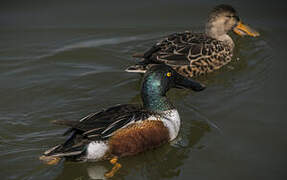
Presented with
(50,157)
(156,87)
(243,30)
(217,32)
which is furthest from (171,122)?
(243,30)

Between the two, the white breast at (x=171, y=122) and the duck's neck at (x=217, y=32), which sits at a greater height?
the duck's neck at (x=217, y=32)

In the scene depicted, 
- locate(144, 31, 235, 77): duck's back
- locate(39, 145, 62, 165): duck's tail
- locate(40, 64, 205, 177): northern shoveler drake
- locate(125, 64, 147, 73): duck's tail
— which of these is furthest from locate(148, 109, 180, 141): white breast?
locate(144, 31, 235, 77): duck's back

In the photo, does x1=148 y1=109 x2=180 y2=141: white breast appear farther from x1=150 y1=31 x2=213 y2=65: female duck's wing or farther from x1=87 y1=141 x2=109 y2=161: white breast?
x1=150 y1=31 x2=213 y2=65: female duck's wing

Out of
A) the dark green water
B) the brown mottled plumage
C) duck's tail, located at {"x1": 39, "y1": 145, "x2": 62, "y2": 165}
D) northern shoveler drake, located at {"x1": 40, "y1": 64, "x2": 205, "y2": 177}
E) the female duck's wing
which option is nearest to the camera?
duck's tail, located at {"x1": 39, "y1": 145, "x2": 62, "y2": 165}

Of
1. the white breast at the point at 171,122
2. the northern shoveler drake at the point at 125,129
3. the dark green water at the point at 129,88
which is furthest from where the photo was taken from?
the white breast at the point at 171,122

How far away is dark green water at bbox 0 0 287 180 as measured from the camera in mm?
5828

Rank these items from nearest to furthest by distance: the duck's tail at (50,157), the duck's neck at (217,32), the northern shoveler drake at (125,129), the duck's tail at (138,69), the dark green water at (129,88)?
→ the duck's tail at (50,157), the northern shoveler drake at (125,129), the dark green water at (129,88), the duck's tail at (138,69), the duck's neck at (217,32)

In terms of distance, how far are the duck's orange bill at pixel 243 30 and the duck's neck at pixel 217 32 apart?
17.1 inches

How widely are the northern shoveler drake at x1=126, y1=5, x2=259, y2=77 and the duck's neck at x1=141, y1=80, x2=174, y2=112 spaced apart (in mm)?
1427

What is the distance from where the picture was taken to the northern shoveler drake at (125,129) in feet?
18.3

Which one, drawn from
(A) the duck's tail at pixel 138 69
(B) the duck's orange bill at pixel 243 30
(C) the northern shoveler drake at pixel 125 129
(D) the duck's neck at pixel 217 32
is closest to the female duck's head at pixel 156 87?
(C) the northern shoveler drake at pixel 125 129

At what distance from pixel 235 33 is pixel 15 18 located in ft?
15.9

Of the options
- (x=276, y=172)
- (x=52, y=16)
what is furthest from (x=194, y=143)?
(x=52, y=16)

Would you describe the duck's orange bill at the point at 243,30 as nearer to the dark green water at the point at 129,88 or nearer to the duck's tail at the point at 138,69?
the dark green water at the point at 129,88
